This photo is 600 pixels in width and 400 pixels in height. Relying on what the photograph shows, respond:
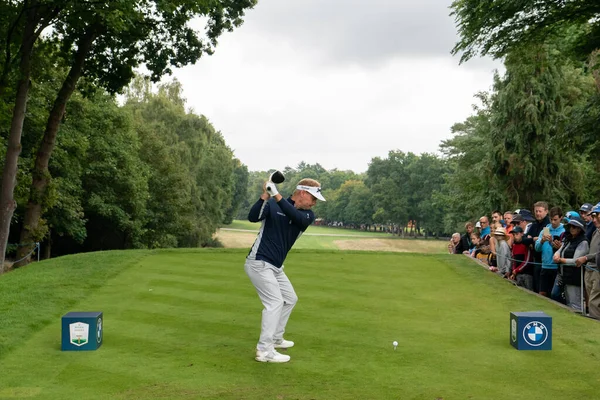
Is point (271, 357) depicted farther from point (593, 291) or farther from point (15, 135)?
point (15, 135)

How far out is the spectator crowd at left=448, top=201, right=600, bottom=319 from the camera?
10180mm

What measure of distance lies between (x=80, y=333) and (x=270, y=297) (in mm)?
2447

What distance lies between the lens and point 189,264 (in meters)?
15.8

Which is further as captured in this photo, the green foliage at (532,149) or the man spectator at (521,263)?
the green foliage at (532,149)

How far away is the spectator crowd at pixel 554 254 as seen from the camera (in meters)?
10.2

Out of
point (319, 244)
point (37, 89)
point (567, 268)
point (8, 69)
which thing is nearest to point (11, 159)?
point (8, 69)

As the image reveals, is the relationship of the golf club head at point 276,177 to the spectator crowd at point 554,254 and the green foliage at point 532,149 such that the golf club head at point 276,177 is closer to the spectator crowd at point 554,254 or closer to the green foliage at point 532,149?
the spectator crowd at point 554,254

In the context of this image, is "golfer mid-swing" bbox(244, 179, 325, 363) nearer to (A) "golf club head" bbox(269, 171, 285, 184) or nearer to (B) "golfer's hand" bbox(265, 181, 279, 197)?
(B) "golfer's hand" bbox(265, 181, 279, 197)

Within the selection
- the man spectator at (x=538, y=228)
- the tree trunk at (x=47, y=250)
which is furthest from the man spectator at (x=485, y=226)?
the tree trunk at (x=47, y=250)

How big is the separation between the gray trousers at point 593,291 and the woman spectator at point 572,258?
12.6 inches

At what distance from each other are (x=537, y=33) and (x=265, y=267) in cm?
1663

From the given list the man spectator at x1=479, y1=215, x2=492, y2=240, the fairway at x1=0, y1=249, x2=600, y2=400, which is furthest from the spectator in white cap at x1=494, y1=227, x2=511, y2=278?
the man spectator at x1=479, y1=215, x2=492, y2=240

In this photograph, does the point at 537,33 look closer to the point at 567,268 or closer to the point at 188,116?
the point at 567,268

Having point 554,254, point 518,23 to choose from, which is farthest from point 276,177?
point 518,23
